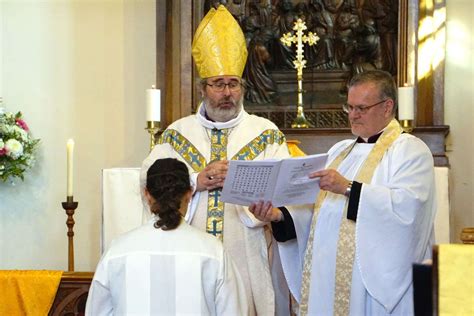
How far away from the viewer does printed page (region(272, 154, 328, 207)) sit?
12.5ft

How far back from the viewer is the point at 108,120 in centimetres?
733

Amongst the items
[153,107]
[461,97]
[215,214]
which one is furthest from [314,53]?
[215,214]

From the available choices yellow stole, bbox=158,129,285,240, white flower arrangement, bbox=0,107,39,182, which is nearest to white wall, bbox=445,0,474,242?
yellow stole, bbox=158,129,285,240

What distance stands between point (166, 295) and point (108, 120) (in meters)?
4.27

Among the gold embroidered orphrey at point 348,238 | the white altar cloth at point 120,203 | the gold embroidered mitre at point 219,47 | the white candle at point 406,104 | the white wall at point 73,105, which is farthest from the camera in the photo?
the white wall at point 73,105

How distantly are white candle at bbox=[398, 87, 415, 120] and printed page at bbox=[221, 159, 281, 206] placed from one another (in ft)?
6.47

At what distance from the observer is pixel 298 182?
3.89 metres

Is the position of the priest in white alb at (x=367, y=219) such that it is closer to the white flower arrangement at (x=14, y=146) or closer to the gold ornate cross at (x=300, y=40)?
the gold ornate cross at (x=300, y=40)

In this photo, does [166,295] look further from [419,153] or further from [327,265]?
[419,153]

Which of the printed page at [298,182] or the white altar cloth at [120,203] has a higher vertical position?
the printed page at [298,182]

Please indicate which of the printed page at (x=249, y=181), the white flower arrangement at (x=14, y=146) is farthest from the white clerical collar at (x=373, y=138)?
the white flower arrangement at (x=14, y=146)

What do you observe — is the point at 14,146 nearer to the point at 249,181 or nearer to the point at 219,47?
the point at 219,47

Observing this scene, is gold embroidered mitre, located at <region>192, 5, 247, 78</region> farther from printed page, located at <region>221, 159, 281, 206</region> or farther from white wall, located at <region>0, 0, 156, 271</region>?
white wall, located at <region>0, 0, 156, 271</region>

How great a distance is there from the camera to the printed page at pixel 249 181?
3.79 m
